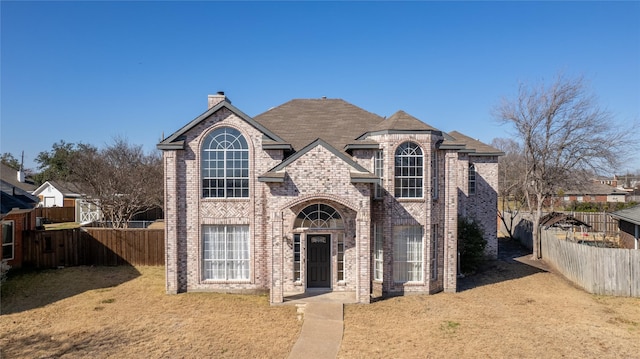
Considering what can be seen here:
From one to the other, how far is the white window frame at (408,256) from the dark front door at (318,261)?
109 inches

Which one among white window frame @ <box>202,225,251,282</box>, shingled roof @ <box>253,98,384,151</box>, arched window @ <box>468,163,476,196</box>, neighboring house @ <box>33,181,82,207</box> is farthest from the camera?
neighboring house @ <box>33,181,82,207</box>

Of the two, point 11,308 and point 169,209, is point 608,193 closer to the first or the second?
point 169,209

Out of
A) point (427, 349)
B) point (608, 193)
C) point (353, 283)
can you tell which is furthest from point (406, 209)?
point (608, 193)

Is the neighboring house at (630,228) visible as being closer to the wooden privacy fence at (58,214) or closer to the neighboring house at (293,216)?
the neighboring house at (293,216)

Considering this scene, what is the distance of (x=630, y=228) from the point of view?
2058cm

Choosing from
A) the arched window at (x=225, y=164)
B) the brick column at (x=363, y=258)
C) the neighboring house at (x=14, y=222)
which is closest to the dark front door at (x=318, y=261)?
the brick column at (x=363, y=258)

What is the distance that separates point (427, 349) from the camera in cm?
970

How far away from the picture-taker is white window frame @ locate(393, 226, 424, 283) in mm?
14656

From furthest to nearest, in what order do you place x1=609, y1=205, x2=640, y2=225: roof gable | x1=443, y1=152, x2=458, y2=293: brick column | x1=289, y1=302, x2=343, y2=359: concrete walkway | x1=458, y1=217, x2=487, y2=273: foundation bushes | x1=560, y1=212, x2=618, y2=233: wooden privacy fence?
x1=560, y1=212, x2=618, y2=233: wooden privacy fence, x1=609, y1=205, x2=640, y2=225: roof gable, x1=458, y1=217, x2=487, y2=273: foundation bushes, x1=443, y1=152, x2=458, y2=293: brick column, x1=289, y1=302, x2=343, y2=359: concrete walkway

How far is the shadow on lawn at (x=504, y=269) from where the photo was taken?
54.6ft

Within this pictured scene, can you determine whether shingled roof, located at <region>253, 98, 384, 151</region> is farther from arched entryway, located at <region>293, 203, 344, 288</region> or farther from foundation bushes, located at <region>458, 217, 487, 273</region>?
foundation bushes, located at <region>458, 217, 487, 273</region>

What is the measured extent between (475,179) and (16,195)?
2470 centimetres

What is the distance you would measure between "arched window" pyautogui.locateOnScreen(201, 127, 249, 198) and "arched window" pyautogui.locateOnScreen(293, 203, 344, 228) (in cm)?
252

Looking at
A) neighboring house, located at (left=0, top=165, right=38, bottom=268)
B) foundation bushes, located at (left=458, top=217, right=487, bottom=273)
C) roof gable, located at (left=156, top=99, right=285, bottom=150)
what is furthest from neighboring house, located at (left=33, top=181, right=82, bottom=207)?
foundation bushes, located at (left=458, top=217, right=487, bottom=273)
